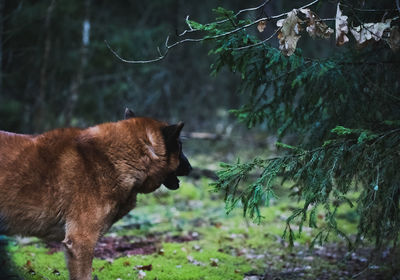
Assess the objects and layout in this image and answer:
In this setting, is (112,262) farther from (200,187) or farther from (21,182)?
(200,187)

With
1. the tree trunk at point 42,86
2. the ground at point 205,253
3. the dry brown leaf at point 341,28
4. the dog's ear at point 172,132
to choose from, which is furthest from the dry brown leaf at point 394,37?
the tree trunk at point 42,86

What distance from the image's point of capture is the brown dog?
128 inches

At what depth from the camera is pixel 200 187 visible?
10.6 metres

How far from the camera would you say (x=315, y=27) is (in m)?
3.45

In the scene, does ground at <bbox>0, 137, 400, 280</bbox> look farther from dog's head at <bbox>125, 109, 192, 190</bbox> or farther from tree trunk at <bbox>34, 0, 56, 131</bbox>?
tree trunk at <bbox>34, 0, 56, 131</bbox>

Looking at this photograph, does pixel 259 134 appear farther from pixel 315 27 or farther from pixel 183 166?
pixel 315 27

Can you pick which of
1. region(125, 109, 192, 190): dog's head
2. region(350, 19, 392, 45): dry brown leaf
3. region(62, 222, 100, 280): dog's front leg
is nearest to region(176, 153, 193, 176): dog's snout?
region(125, 109, 192, 190): dog's head

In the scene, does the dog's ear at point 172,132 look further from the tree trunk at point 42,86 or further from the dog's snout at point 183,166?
the tree trunk at point 42,86

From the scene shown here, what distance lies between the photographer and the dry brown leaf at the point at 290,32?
11.0 ft

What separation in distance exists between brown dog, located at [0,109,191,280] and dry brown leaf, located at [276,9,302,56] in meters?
1.32

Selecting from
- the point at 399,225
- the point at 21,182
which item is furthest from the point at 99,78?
the point at 399,225

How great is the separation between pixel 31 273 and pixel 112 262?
3.51 ft

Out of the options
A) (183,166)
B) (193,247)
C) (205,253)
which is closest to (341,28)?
(183,166)

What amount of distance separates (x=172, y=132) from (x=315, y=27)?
66.7 inches
